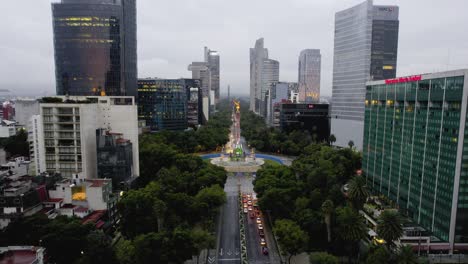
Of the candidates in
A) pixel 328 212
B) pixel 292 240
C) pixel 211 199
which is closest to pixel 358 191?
pixel 328 212

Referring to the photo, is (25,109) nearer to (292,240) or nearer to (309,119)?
(309,119)

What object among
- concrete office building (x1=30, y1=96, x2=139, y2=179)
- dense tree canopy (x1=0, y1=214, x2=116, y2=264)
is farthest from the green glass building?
concrete office building (x1=30, y1=96, x2=139, y2=179)

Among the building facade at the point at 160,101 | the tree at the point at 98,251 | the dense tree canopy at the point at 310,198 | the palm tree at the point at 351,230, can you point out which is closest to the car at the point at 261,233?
the dense tree canopy at the point at 310,198

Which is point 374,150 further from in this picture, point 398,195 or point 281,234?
point 281,234

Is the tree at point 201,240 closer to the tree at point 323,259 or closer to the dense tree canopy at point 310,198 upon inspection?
the tree at point 323,259

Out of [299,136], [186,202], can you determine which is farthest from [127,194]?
[299,136]

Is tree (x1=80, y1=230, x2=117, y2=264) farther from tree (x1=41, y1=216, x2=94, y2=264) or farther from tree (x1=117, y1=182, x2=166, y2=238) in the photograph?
tree (x1=117, y1=182, x2=166, y2=238)
